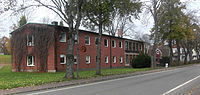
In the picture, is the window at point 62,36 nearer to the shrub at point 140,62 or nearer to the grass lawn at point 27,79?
the grass lawn at point 27,79

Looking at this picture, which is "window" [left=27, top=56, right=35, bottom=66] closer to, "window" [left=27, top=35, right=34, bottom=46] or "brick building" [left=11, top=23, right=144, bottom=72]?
"brick building" [left=11, top=23, right=144, bottom=72]

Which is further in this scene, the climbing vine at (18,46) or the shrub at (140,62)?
the shrub at (140,62)

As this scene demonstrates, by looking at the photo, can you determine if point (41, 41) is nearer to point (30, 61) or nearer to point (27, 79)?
point (30, 61)

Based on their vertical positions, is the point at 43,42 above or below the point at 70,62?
above

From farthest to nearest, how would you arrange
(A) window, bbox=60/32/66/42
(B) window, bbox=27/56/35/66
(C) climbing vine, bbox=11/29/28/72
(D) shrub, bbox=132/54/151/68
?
(D) shrub, bbox=132/54/151/68 → (C) climbing vine, bbox=11/29/28/72 → (A) window, bbox=60/32/66/42 → (B) window, bbox=27/56/35/66

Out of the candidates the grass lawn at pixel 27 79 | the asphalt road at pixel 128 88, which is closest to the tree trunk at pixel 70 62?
the grass lawn at pixel 27 79

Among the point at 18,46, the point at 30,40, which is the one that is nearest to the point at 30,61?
the point at 30,40

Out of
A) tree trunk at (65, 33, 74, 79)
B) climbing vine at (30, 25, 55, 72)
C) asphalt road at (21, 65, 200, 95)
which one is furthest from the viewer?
climbing vine at (30, 25, 55, 72)

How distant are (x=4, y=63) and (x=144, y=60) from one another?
30.9m

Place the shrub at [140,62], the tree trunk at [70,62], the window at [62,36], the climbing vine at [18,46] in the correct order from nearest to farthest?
the tree trunk at [70,62] → the window at [62,36] → the climbing vine at [18,46] → the shrub at [140,62]

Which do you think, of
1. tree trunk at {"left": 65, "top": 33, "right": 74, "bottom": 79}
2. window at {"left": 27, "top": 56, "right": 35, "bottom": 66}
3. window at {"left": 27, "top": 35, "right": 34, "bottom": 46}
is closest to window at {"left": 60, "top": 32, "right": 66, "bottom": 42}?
window at {"left": 27, "top": 35, "right": 34, "bottom": 46}

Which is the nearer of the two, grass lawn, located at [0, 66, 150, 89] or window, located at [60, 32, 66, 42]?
grass lawn, located at [0, 66, 150, 89]

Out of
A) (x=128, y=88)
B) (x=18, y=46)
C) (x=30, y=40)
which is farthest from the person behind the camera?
(x=18, y=46)

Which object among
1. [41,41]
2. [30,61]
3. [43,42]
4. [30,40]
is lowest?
[30,61]
